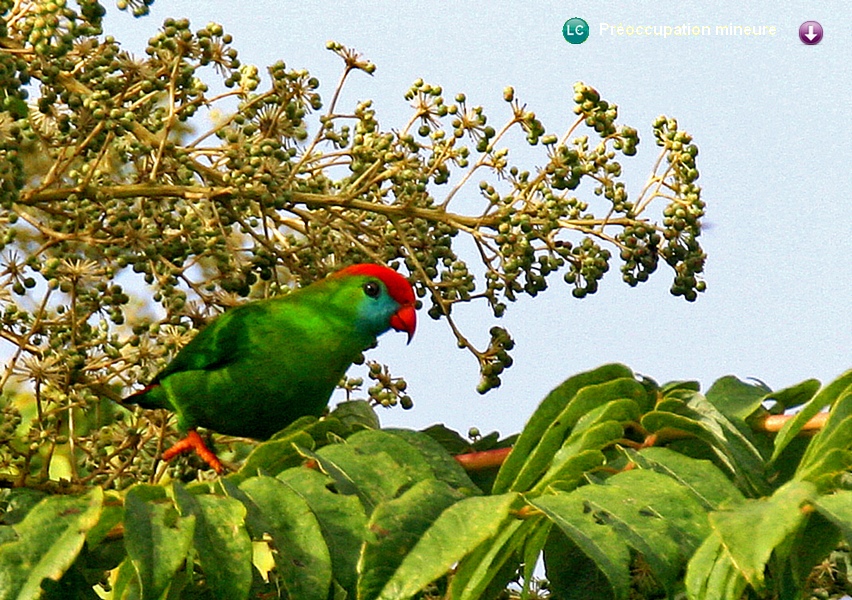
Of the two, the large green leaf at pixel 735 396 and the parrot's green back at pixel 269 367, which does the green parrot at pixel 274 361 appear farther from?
the large green leaf at pixel 735 396

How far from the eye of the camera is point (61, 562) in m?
2.23

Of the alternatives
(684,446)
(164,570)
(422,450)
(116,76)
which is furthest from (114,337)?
(684,446)

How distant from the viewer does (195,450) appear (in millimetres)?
3799

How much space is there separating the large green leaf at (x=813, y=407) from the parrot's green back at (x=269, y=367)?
190cm

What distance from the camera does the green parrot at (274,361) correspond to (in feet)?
13.4

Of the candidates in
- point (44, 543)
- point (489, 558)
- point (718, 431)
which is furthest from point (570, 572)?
point (44, 543)

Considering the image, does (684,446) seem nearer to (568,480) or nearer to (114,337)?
(568,480)

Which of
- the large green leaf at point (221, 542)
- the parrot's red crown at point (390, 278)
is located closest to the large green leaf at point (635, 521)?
the large green leaf at point (221, 542)

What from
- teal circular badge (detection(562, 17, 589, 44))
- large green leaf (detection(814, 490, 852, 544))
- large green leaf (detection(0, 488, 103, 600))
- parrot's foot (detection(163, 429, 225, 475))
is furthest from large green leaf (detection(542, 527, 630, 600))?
teal circular badge (detection(562, 17, 589, 44))

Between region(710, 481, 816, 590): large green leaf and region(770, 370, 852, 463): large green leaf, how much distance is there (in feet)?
1.50

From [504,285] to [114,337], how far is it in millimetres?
1225

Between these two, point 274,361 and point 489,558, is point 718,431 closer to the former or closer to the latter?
point 489,558

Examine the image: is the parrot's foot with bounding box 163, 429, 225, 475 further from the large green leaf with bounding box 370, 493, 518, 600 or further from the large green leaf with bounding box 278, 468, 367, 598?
the large green leaf with bounding box 370, 493, 518, 600

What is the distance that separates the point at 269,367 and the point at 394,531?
80.7 inches
